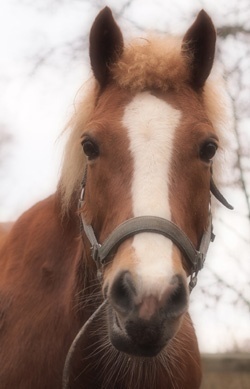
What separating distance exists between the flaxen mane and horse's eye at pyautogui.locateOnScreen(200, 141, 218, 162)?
37 cm

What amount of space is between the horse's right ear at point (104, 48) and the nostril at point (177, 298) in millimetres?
1406

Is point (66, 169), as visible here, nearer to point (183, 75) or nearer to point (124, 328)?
point (183, 75)

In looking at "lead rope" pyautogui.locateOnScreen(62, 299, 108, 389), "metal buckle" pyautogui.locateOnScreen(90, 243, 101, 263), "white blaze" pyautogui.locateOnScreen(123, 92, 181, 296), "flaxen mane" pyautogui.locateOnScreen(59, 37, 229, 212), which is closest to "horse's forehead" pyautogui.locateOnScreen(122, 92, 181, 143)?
"white blaze" pyautogui.locateOnScreen(123, 92, 181, 296)

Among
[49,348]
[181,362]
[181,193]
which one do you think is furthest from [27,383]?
[181,193]

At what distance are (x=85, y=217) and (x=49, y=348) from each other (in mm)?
731

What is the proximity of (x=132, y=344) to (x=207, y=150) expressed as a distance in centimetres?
103

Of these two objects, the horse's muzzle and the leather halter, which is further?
the leather halter

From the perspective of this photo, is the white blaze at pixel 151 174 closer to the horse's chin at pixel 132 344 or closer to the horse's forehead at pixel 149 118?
the horse's forehead at pixel 149 118

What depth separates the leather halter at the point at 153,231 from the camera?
2.39 meters

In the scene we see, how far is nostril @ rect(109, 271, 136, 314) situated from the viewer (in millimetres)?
2219

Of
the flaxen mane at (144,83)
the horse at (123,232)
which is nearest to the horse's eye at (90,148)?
the horse at (123,232)

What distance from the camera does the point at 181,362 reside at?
3.35m

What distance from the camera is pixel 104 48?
3.25 meters

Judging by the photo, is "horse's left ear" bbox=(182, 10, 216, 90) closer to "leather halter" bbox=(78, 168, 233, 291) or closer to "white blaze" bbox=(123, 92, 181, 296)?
"white blaze" bbox=(123, 92, 181, 296)
